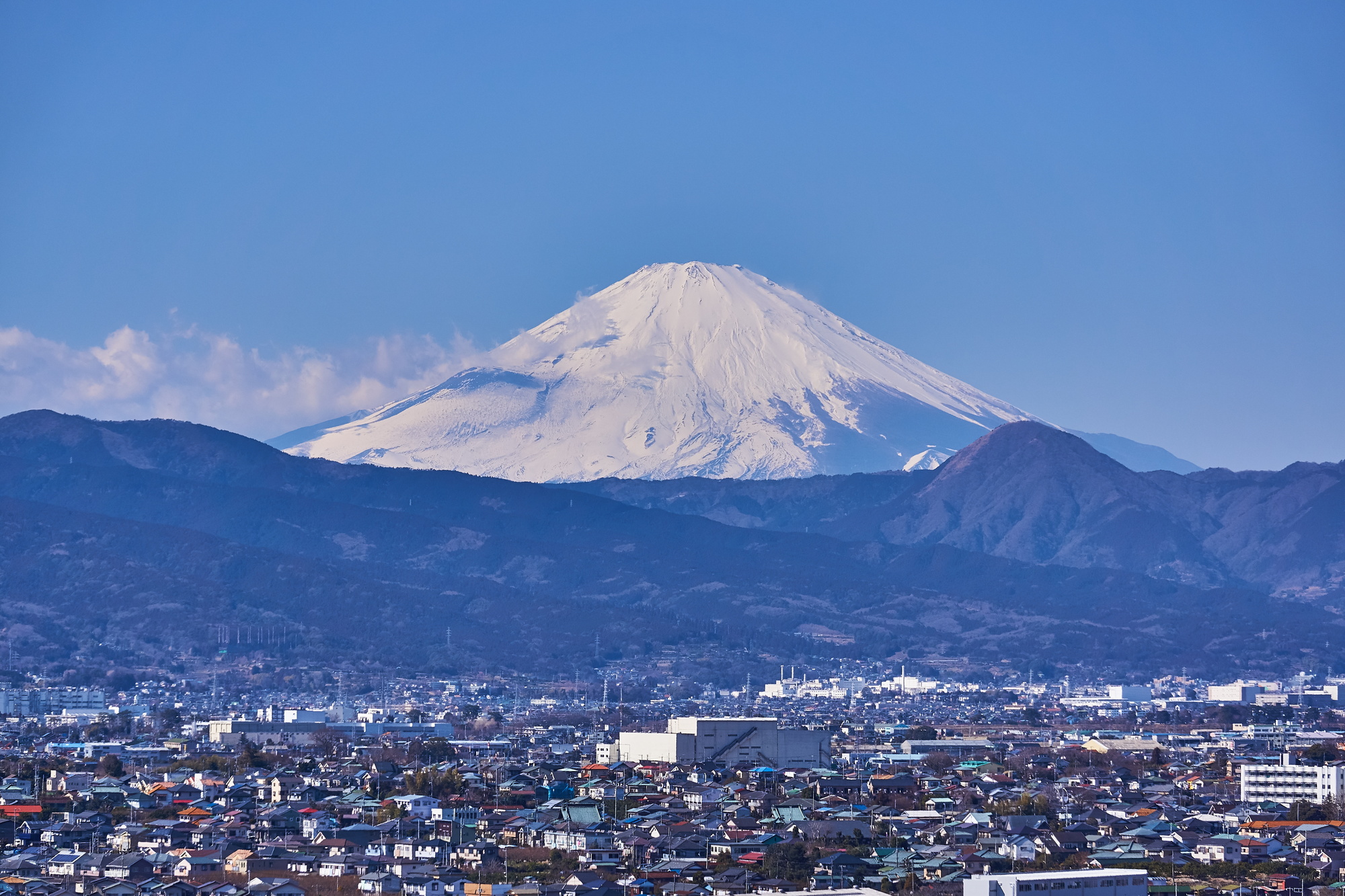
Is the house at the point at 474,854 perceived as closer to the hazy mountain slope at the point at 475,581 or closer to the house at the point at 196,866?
the house at the point at 196,866

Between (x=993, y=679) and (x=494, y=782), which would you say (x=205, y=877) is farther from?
(x=993, y=679)

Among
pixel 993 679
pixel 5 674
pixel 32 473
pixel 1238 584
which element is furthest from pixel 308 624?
pixel 1238 584

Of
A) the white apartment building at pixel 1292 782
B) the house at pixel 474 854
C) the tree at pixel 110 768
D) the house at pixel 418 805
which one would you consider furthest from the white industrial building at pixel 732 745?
the house at pixel 474 854

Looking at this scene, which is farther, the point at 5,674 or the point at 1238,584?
the point at 1238,584

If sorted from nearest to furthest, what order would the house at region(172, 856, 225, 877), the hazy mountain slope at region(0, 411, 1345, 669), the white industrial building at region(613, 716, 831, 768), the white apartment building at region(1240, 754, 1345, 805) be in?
the house at region(172, 856, 225, 877) < the white apartment building at region(1240, 754, 1345, 805) < the white industrial building at region(613, 716, 831, 768) < the hazy mountain slope at region(0, 411, 1345, 669)

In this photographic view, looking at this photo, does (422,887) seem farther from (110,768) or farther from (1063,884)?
(110,768)

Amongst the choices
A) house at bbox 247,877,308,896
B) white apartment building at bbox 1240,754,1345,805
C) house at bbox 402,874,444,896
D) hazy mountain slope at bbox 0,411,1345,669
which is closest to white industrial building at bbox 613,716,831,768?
white apartment building at bbox 1240,754,1345,805

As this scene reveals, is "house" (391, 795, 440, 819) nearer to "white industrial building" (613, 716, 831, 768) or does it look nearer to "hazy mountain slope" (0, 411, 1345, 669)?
"white industrial building" (613, 716, 831, 768)
